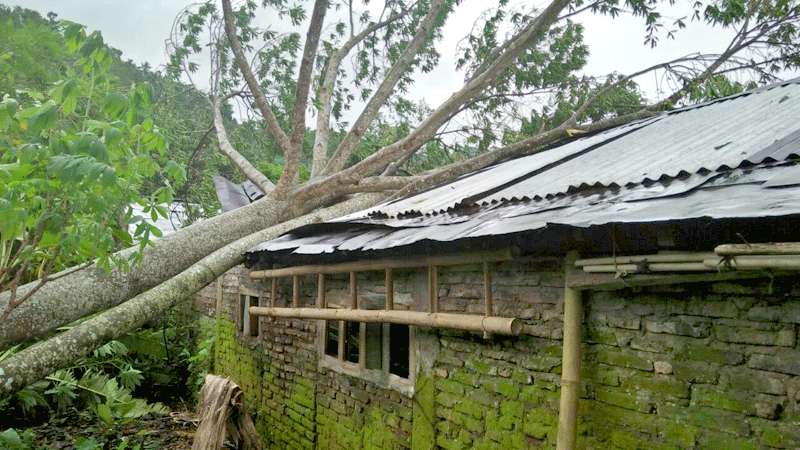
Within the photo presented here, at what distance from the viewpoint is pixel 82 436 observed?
679 cm

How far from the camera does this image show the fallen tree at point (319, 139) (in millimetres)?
3824

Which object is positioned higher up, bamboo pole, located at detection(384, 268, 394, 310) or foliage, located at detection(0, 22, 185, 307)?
foliage, located at detection(0, 22, 185, 307)

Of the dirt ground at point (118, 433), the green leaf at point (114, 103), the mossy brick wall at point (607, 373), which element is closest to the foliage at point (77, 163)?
the green leaf at point (114, 103)

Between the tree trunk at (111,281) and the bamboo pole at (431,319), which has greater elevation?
the tree trunk at (111,281)

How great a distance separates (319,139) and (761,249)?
7463 millimetres

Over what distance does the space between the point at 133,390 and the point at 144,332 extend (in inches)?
61.8

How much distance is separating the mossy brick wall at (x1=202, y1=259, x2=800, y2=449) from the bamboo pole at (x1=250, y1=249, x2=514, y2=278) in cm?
18

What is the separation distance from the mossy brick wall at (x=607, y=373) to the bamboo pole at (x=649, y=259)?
277 mm

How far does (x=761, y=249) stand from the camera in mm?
1873

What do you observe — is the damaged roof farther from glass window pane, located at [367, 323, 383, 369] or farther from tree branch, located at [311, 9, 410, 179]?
tree branch, located at [311, 9, 410, 179]

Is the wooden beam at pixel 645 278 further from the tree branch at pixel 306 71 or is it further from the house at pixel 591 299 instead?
the tree branch at pixel 306 71

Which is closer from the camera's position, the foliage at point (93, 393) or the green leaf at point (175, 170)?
the green leaf at point (175, 170)

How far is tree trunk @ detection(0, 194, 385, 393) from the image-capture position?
347 cm

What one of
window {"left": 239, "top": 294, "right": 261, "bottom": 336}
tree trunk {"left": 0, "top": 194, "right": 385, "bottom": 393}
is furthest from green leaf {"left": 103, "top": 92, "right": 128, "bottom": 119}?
window {"left": 239, "top": 294, "right": 261, "bottom": 336}
